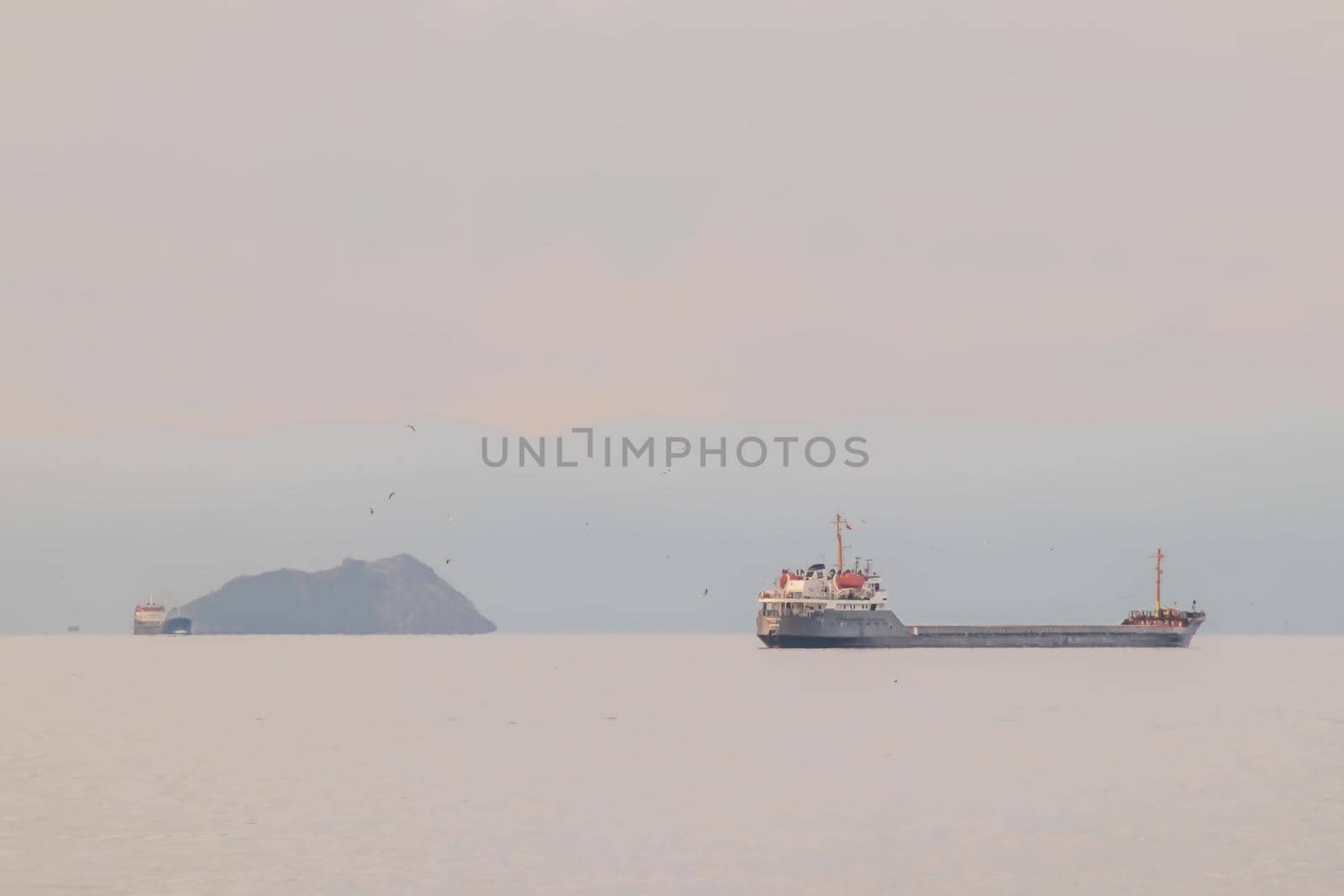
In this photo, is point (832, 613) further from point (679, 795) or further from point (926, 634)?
point (679, 795)

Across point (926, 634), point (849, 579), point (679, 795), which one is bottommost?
point (679, 795)

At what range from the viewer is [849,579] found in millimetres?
165625

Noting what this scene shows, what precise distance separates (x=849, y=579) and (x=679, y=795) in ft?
383

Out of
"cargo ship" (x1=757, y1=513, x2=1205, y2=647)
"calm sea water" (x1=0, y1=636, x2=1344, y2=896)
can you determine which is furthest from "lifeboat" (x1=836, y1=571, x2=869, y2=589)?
"calm sea water" (x1=0, y1=636, x2=1344, y2=896)

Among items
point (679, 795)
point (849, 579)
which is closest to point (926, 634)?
point (849, 579)

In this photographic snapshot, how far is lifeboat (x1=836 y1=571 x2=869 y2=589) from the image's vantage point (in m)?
166

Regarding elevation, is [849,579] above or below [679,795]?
above

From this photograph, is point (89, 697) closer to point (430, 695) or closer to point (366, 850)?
point (430, 695)

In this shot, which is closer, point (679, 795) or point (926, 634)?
point (679, 795)

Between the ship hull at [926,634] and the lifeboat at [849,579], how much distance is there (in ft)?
9.71

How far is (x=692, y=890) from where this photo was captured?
34500 millimetres

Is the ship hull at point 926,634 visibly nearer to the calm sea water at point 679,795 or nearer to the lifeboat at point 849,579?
the lifeboat at point 849,579

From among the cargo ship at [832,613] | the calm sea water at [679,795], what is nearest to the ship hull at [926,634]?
the cargo ship at [832,613]

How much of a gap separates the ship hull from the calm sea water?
60.2 metres
